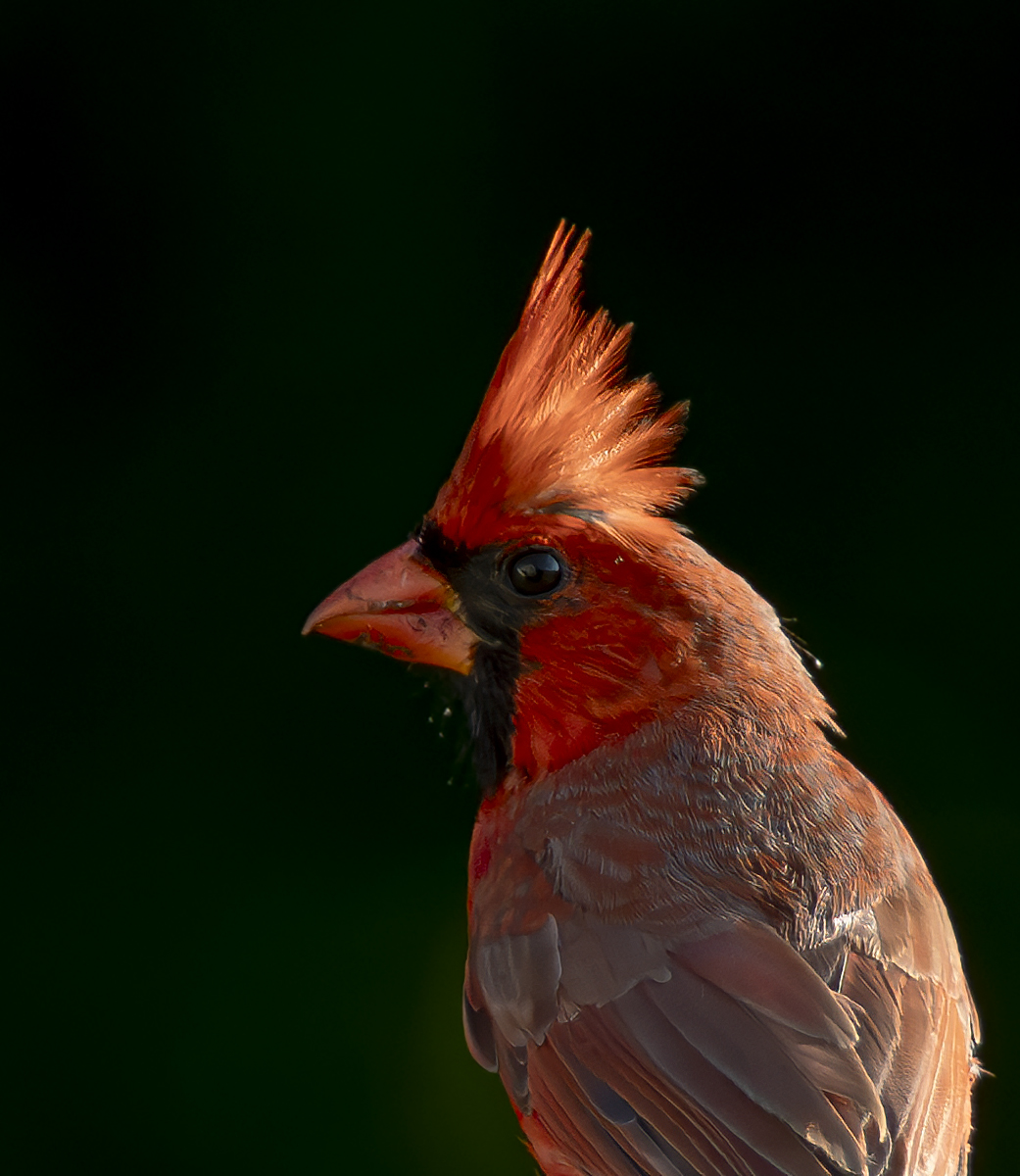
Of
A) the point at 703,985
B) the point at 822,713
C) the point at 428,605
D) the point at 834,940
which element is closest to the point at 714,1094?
the point at 703,985

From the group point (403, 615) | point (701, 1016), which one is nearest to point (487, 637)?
point (403, 615)

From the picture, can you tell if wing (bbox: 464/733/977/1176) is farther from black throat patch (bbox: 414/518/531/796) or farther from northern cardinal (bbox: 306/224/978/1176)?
black throat patch (bbox: 414/518/531/796)

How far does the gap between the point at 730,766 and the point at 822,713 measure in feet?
0.63

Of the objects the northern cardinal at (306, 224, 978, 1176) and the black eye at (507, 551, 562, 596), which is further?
the black eye at (507, 551, 562, 596)

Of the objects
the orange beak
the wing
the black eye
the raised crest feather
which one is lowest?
the wing

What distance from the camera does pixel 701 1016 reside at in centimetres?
143

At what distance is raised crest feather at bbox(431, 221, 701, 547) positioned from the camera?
1643mm

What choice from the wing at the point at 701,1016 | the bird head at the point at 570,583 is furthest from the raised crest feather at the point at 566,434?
the wing at the point at 701,1016

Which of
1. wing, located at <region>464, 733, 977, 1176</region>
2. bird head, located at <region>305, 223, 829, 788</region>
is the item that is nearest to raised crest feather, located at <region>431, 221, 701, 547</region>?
bird head, located at <region>305, 223, 829, 788</region>

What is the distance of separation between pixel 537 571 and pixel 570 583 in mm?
43

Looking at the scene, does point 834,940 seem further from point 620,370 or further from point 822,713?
point 620,370

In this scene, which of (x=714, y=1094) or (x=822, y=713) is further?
(x=822, y=713)

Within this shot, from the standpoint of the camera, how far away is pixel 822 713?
1.74 meters

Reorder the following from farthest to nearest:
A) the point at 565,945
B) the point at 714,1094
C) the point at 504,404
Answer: the point at 504,404
the point at 565,945
the point at 714,1094
